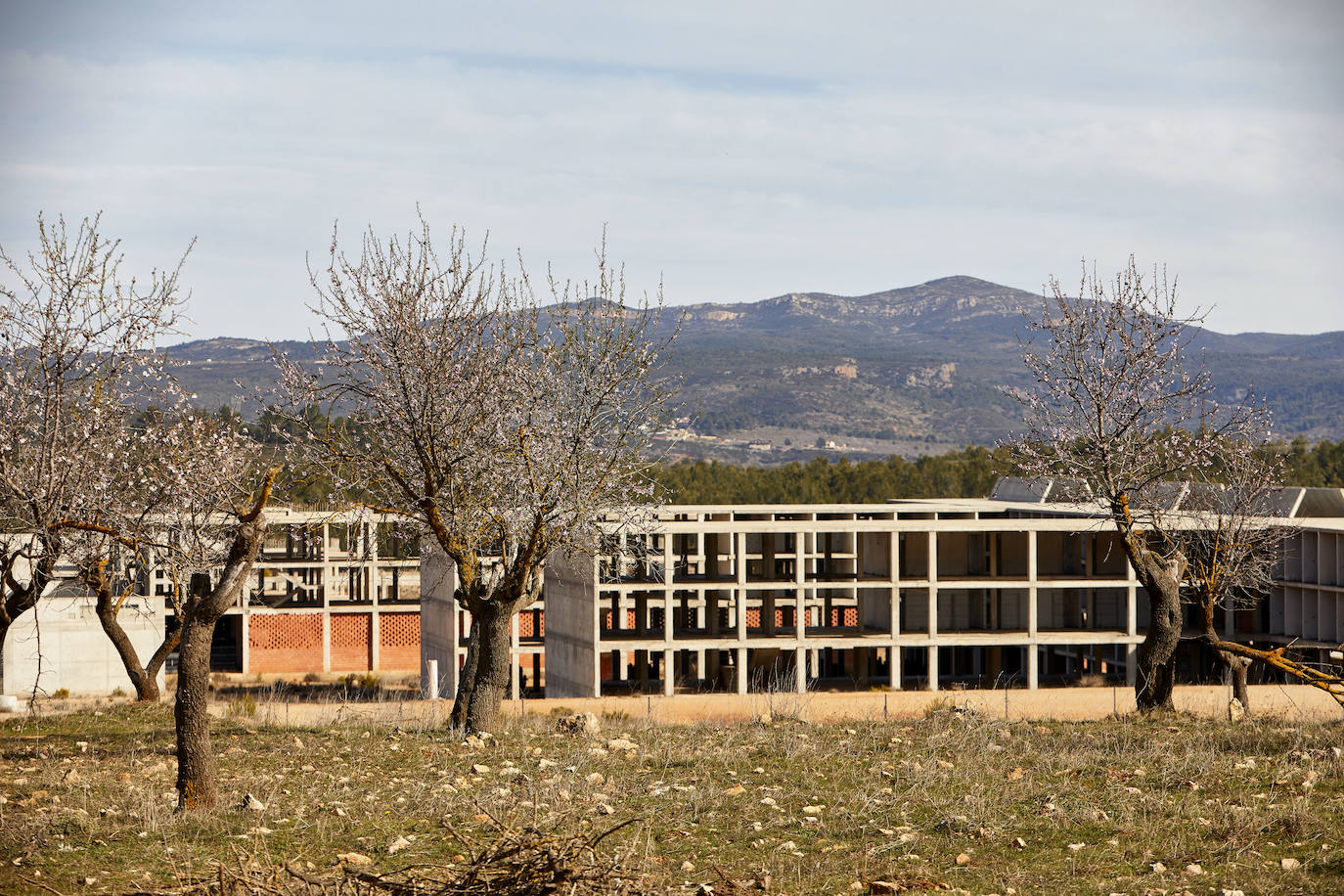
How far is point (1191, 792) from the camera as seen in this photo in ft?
37.6

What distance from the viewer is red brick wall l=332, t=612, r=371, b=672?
62.7 m

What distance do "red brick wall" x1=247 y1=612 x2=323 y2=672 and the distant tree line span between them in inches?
1004

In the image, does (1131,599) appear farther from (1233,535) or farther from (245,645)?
(245,645)

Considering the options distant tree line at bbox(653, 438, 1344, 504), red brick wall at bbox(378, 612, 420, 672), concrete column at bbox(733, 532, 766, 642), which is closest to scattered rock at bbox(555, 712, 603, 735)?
concrete column at bbox(733, 532, 766, 642)

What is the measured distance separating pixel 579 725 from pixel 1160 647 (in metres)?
8.90

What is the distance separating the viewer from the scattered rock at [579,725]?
16812mm

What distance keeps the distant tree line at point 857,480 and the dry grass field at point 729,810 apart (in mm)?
65031

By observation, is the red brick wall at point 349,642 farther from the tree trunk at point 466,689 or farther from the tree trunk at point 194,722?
the tree trunk at point 194,722

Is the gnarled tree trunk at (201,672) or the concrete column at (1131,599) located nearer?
the gnarled tree trunk at (201,672)

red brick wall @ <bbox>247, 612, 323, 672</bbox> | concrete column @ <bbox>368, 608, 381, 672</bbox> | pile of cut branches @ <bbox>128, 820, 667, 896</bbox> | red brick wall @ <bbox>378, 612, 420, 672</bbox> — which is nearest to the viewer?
pile of cut branches @ <bbox>128, 820, 667, 896</bbox>

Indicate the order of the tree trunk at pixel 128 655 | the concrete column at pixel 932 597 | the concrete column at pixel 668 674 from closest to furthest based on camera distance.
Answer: the tree trunk at pixel 128 655 < the concrete column at pixel 668 674 < the concrete column at pixel 932 597

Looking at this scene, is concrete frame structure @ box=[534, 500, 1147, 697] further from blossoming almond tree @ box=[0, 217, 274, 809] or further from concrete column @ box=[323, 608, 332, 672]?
blossoming almond tree @ box=[0, 217, 274, 809]

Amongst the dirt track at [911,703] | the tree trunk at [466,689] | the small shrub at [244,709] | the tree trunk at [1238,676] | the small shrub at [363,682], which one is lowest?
the small shrub at [363,682]

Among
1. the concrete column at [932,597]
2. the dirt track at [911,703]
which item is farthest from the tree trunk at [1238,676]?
the concrete column at [932,597]
